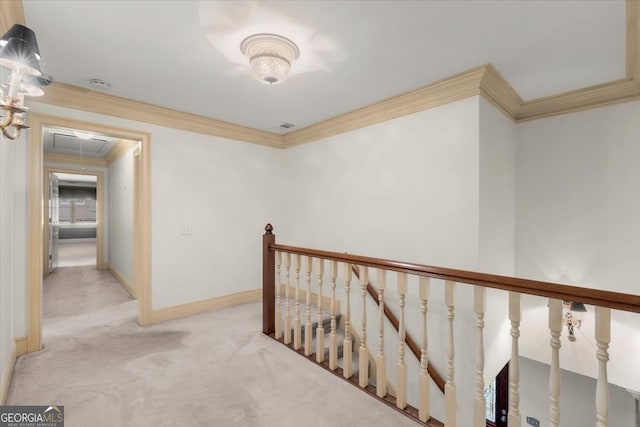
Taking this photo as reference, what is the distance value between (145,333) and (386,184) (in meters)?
2.93

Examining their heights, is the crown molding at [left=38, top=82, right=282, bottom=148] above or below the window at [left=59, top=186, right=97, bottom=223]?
above

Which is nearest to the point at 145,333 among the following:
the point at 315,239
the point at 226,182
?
the point at 226,182

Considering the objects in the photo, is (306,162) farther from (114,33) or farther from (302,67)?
(114,33)

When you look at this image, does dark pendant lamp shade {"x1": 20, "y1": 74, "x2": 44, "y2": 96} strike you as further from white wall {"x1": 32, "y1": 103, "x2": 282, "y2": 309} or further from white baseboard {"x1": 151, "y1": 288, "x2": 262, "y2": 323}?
white baseboard {"x1": 151, "y1": 288, "x2": 262, "y2": 323}

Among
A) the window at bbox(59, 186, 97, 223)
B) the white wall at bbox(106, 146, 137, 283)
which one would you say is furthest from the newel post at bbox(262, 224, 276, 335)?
the window at bbox(59, 186, 97, 223)

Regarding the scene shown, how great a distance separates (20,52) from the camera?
121cm

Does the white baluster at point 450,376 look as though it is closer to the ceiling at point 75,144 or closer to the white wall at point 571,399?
the white wall at point 571,399

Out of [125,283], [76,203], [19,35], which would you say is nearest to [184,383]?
[19,35]

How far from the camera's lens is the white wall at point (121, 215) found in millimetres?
4609

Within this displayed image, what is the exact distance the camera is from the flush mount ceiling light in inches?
76.7

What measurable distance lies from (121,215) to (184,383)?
13.8 feet

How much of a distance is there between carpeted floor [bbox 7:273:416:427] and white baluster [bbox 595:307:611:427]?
2.96ft

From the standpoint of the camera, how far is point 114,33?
192cm
